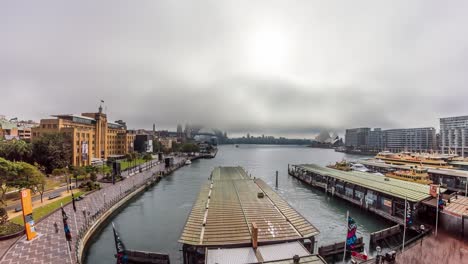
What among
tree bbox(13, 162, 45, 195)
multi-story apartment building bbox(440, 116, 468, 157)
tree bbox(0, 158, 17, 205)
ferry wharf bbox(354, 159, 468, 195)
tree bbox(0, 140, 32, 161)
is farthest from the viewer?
multi-story apartment building bbox(440, 116, 468, 157)

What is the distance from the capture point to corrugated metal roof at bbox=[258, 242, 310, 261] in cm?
1967

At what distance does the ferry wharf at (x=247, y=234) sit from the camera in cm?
1980

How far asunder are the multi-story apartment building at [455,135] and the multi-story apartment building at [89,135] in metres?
217

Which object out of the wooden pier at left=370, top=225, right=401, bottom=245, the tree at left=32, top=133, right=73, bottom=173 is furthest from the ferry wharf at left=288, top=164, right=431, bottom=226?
the tree at left=32, top=133, right=73, bottom=173

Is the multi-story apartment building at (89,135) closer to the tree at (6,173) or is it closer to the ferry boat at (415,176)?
the tree at (6,173)

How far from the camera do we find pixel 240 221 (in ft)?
89.3

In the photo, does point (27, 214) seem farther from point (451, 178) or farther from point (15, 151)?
point (451, 178)

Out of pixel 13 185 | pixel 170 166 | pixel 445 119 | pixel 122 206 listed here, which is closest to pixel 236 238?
pixel 122 206

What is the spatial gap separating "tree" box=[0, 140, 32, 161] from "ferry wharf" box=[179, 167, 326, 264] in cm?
5957

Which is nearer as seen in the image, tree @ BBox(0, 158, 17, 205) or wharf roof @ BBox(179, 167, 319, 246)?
wharf roof @ BBox(179, 167, 319, 246)

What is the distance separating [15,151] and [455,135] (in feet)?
798

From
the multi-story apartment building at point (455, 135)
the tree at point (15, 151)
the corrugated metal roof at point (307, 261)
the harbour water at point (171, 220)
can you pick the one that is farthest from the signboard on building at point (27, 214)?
the multi-story apartment building at point (455, 135)

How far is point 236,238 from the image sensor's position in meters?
22.6

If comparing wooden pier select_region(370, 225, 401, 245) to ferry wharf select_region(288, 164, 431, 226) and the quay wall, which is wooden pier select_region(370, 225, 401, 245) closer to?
ferry wharf select_region(288, 164, 431, 226)
